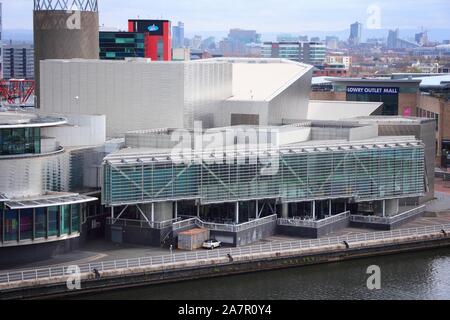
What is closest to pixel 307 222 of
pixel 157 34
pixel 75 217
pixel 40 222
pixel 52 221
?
pixel 75 217

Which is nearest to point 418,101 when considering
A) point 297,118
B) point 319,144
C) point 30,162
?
point 297,118

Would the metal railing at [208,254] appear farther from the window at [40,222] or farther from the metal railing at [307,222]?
the window at [40,222]

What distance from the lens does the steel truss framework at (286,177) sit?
48.3 metres

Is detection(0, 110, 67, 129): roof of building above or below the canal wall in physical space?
above

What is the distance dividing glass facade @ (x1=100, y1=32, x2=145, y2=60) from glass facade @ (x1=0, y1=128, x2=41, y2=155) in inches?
2946

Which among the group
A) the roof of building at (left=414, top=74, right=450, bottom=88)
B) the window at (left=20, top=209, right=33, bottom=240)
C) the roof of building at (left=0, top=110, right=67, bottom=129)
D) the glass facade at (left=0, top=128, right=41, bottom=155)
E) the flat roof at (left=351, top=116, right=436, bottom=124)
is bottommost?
the window at (left=20, top=209, right=33, bottom=240)

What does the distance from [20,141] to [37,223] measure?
3.90m

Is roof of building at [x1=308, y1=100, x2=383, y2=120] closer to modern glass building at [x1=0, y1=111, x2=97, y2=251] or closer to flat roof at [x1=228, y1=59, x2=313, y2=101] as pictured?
flat roof at [x1=228, y1=59, x2=313, y2=101]

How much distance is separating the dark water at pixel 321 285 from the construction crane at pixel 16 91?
66.7 m

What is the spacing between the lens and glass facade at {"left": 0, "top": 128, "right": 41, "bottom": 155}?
150 feet

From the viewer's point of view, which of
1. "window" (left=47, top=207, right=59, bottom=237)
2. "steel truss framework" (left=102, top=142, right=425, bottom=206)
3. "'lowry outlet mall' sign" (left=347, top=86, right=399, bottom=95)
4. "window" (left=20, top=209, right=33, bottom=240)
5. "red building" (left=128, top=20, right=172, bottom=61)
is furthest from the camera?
"red building" (left=128, top=20, right=172, bottom=61)

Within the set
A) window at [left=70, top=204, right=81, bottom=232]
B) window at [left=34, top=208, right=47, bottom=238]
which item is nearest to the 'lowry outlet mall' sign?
window at [left=70, top=204, right=81, bottom=232]

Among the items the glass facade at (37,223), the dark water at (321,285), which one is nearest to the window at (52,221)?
the glass facade at (37,223)
